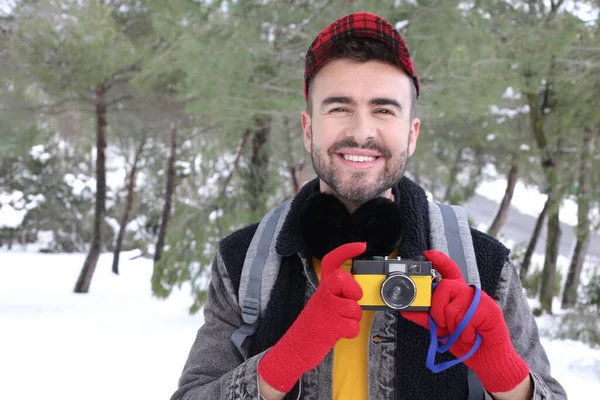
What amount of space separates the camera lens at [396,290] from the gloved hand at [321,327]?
7 centimetres

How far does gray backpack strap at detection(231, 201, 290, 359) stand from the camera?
4.53ft

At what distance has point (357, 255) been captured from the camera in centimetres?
129

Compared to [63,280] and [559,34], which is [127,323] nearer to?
[63,280]

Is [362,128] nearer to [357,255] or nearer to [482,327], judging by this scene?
[357,255]

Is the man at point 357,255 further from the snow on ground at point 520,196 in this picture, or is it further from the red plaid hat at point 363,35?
the snow on ground at point 520,196

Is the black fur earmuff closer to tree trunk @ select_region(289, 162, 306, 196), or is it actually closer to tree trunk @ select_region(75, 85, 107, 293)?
tree trunk @ select_region(289, 162, 306, 196)

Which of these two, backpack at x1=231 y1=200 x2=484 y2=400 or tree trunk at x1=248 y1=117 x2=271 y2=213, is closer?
backpack at x1=231 y1=200 x2=484 y2=400

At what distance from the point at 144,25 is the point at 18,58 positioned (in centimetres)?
299

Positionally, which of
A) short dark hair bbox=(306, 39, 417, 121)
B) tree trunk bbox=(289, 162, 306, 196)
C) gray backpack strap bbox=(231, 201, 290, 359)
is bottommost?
gray backpack strap bbox=(231, 201, 290, 359)

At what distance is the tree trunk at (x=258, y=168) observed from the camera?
8.27 metres

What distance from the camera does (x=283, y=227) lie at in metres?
1.48

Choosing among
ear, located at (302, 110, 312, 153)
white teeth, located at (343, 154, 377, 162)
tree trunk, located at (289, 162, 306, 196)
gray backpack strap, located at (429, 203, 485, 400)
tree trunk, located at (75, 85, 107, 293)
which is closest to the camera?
gray backpack strap, located at (429, 203, 485, 400)

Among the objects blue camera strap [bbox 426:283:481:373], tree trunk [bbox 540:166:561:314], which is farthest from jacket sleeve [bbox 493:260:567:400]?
tree trunk [bbox 540:166:561:314]

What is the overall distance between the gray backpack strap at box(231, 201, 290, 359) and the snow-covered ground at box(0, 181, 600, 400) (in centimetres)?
400
